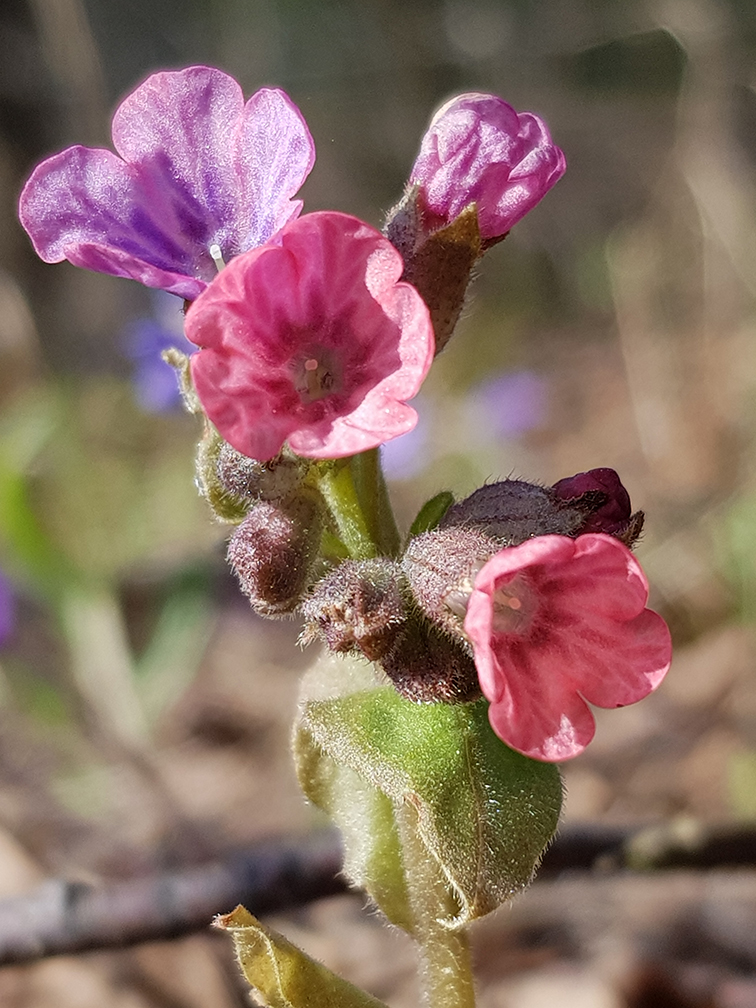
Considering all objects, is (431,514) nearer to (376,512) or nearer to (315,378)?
(376,512)

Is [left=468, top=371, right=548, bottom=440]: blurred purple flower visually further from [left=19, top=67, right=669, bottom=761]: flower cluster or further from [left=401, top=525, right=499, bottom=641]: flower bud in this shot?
[left=401, top=525, right=499, bottom=641]: flower bud

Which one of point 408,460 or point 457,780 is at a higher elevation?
point 457,780

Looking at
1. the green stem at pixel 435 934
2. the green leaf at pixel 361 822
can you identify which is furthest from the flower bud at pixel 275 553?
the green stem at pixel 435 934

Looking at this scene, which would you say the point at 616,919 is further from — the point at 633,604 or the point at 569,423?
the point at 569,423

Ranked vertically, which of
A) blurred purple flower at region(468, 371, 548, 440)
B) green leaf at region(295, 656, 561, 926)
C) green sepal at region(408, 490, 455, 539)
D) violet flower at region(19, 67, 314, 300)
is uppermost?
violet flower at region(19, 67, 314, 300)

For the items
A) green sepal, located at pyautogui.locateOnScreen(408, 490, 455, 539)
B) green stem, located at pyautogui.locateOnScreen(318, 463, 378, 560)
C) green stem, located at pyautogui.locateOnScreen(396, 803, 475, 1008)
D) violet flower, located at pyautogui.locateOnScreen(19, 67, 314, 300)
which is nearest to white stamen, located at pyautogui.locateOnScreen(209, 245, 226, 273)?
violet flower, located at pyautogui.locateOnScreen(19, 67, 314, 300)

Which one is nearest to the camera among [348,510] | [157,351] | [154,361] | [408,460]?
[348,510]

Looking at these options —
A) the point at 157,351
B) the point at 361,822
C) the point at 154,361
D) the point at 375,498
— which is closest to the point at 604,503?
the point at 375,498
